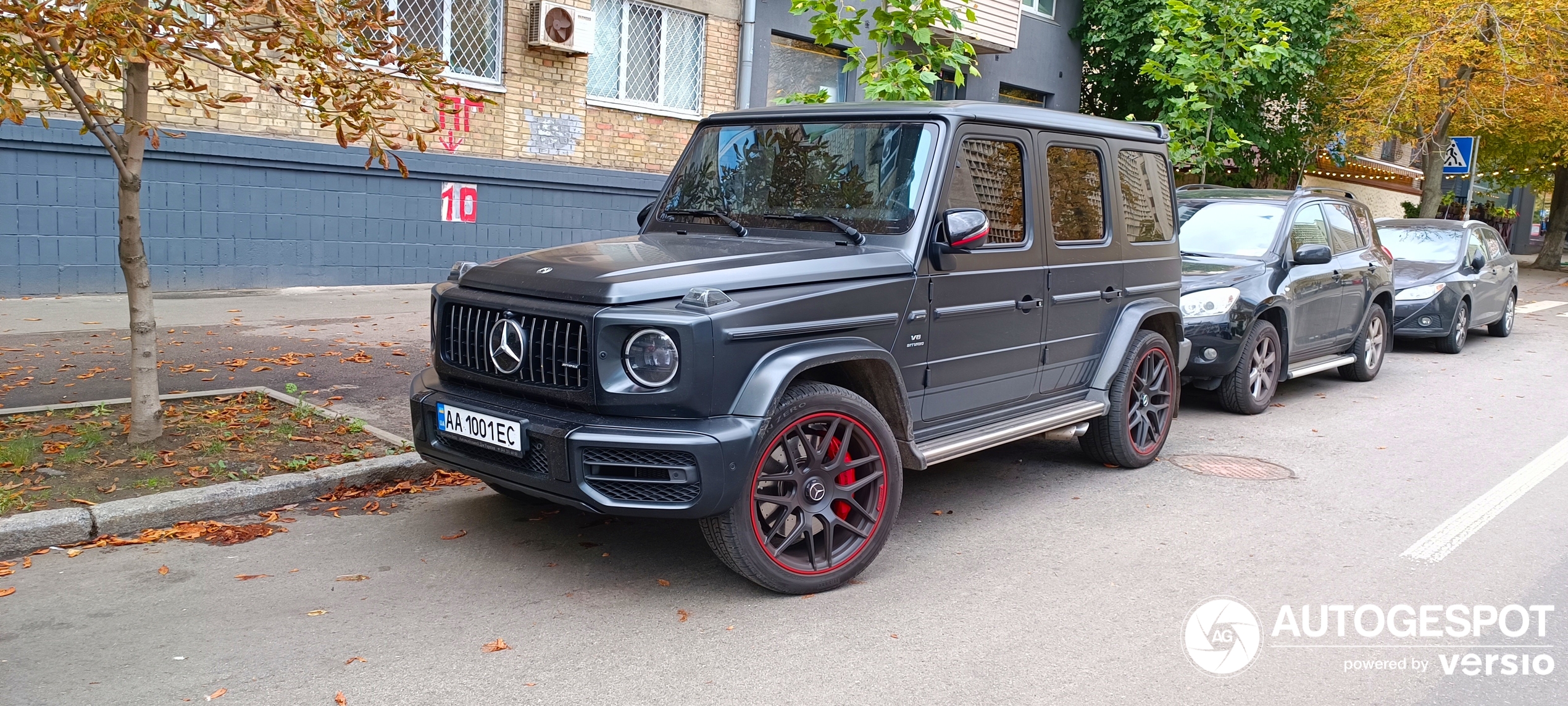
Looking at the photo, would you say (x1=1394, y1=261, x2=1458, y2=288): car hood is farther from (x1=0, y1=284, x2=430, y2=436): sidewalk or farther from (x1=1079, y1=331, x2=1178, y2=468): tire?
(x1=0, y1=284, x2=430, y2=436): sidewalk

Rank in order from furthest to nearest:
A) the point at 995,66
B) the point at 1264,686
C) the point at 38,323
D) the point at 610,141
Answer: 1. the point at 995,66
2. the point at 610,141
3. the point at 38,323
4. the point at 1264,686

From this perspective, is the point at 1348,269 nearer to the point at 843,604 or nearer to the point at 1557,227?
the point at 843,604

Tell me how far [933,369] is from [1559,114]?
→ 22254mm

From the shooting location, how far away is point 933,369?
5.26m

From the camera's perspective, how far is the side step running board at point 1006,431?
17.1 feet

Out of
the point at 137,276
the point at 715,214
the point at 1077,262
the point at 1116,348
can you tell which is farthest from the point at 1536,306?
the point at 137,276

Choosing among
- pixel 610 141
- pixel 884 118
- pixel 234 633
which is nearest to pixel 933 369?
pixel 884 118

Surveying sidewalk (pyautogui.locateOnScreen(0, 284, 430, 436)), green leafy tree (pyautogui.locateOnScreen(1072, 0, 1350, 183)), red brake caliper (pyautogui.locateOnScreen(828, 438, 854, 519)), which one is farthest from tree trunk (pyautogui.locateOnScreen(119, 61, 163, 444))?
green leafy tree (pyautogui.locateOnScreen(1072, 0, 1350, 183))

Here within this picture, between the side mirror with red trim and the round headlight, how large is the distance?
1.53m

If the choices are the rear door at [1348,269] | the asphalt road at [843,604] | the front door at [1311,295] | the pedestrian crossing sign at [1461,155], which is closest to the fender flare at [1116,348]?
the asphalt road at [843,604]

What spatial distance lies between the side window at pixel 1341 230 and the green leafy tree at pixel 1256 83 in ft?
27.6

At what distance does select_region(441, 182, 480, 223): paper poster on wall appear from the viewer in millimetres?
13664

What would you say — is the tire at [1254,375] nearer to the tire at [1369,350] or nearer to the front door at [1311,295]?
the front door at [1311,295]

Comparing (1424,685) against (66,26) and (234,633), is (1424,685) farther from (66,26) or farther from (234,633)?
(66,26)
